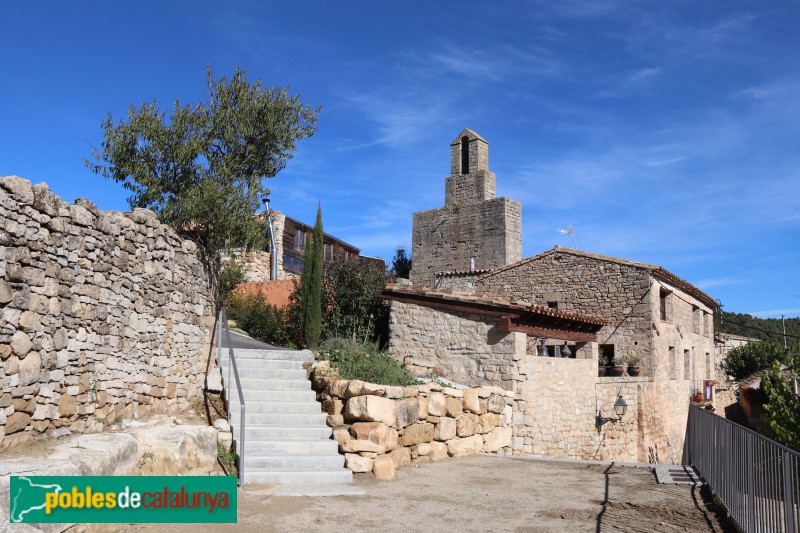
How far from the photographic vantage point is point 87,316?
759cm

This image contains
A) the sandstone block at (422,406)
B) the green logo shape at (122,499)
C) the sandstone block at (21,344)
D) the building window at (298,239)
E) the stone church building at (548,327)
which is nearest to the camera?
the green logo shape at (122,499)

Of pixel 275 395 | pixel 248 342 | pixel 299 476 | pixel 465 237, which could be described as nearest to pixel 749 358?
pixel 465 237

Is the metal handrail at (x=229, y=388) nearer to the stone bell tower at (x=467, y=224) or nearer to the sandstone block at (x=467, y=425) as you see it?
the sandstone block at (x=467, y=425)

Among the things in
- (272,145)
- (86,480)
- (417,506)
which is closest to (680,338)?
(272,145)

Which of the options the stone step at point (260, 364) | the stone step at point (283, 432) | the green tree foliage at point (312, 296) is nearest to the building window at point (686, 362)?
the green tree foliage at point (312, 296)

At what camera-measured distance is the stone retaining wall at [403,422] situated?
965 centimetres

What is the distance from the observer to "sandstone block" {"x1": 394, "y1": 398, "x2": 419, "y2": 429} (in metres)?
10.3

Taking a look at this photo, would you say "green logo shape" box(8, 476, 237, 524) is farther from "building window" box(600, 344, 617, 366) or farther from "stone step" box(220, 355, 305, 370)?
"building window" box(600, 344, 617, 366)

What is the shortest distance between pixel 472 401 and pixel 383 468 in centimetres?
327

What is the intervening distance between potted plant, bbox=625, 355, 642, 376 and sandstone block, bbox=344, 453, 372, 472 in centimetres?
1130

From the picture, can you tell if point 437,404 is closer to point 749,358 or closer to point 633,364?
point 633,364

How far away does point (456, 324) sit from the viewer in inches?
550

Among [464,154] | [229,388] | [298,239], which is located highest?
[464,154]

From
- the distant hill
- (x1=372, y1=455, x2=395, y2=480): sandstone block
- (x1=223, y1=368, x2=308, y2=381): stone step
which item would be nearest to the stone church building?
(x1=223, y1=368, x2=308, y2=381): stone step
